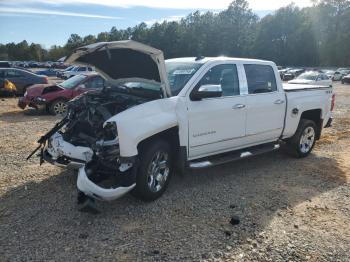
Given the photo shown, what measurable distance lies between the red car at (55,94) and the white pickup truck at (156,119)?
296 inches

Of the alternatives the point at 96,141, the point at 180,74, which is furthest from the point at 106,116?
the point at 180,74

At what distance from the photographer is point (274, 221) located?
5016 millimetres

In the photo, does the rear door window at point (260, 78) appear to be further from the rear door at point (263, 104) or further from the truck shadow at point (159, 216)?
the truck shadow at point (159, 216)

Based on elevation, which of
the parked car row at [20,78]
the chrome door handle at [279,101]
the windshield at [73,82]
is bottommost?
the parked car row at [20,78]

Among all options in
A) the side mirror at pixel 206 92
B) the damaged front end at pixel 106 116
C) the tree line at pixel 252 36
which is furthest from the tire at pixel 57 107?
the tree line at pixel 252 36

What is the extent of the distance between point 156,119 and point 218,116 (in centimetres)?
124

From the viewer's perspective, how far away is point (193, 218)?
4.98 m

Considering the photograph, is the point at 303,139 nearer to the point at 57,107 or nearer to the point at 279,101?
the point at 279,101

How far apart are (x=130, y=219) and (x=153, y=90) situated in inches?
76.8

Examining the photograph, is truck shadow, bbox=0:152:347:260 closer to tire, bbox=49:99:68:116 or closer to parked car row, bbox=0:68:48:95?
tire, bbox=49:99:68:116

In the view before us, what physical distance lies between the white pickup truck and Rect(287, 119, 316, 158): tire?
80 centimetres

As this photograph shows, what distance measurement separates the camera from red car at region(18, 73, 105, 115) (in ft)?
44.5

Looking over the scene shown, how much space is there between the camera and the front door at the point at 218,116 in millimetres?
5730

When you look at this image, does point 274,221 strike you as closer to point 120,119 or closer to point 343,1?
point 120,119
